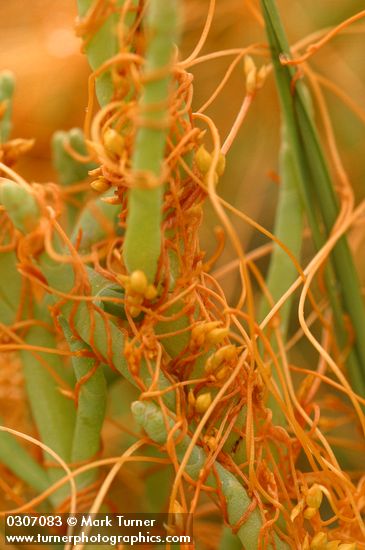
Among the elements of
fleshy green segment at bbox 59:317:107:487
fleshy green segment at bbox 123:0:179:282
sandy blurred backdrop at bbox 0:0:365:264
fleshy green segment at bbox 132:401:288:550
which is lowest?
fleshy green segment at bbox 132:401:288:550

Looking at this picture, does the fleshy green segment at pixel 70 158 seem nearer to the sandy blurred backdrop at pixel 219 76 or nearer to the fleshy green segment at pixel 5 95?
the fleshy green segment at pixel 5 95

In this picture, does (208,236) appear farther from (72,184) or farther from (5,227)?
(5,227)

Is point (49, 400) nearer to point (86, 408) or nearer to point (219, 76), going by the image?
point (86, 408)

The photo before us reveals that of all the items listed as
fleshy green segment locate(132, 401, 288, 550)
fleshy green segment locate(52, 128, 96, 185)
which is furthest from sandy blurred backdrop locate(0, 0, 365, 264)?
fleshy green segment locate(132, 401, 288, 550)

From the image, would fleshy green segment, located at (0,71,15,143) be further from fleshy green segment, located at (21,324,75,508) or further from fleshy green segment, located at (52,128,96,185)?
fleshy green segment, located at (21,324,75,508)

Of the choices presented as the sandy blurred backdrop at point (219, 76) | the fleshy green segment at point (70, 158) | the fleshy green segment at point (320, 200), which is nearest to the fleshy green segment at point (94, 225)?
the fleshy green segment at point (70, 158)

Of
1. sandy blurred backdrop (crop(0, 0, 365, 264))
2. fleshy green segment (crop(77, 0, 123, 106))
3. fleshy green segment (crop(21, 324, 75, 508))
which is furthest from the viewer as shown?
sandy blurred backdrop (crop(0, 0, 365, 264))

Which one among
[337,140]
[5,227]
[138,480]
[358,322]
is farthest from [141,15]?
[337,140]

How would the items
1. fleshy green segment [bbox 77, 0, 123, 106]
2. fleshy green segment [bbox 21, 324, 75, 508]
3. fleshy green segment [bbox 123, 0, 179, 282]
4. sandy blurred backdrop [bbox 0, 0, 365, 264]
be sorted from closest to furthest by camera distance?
fleshy green segment [bbox 123, 0, 179, 282]
fleshy green segment [bbox 77, 0, 123, 106]
fleshy green segment [bbox 21, 324, 75, 508]
sandy blurred backdrop [bbox 0, 0, 365, 264]
